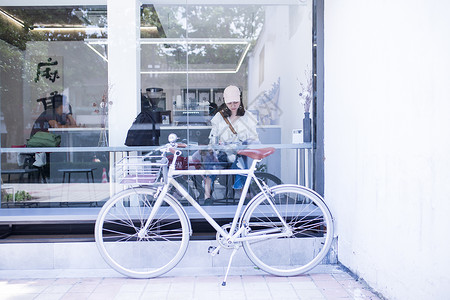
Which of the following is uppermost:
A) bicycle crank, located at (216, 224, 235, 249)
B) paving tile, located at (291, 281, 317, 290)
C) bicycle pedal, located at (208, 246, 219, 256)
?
bicycle crank, located at (216, 224, 235, 249)

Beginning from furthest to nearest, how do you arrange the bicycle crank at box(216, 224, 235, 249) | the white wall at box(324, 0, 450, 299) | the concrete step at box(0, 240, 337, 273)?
1. the concrete step at box(0, 240, 337, 273)
2. the bicycle crank at box(216, 224, 235, 249)
3. the white wall at box(324, 0, 450, 299)

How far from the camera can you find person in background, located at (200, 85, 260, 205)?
4.28m

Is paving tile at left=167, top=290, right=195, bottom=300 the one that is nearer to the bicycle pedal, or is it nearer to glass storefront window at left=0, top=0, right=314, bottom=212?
the bicycle pedal

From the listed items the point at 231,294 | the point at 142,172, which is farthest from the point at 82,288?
the point at 231,294

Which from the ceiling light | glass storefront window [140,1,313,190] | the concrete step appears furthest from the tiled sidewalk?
the ceiling light

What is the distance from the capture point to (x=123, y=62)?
478 centimetres

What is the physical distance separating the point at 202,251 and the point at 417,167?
201 cm

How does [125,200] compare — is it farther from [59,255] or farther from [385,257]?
[385,257]

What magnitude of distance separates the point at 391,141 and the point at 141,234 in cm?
210

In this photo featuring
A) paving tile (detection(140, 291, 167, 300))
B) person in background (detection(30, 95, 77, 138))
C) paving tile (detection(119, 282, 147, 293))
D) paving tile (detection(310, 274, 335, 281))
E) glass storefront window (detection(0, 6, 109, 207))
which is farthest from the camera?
person in background (detection(30, 95, 77, 138))

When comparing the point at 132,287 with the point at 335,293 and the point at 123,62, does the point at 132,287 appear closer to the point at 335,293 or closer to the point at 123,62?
the point at 335,293

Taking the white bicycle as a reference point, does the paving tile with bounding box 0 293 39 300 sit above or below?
below

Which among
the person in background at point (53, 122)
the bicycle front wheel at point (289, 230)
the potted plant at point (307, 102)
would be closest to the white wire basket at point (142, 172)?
the bicycle front wheel at point (289, 230)

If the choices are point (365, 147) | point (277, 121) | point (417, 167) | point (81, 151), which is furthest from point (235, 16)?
point (417, 167)
